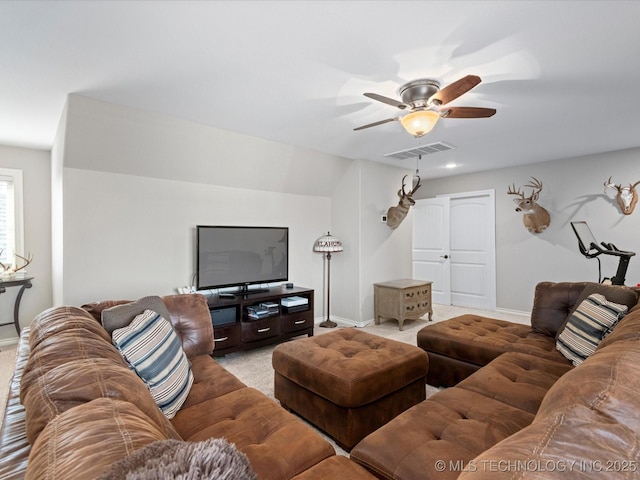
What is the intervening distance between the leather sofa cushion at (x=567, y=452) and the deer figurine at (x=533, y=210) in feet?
15.7

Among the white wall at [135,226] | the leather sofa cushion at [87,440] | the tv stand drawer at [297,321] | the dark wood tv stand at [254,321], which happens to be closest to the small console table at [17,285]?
the white wall at [135,226]

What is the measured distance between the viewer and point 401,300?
4488 mm

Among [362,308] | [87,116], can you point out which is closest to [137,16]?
[87,116]

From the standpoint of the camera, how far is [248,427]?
138 cm

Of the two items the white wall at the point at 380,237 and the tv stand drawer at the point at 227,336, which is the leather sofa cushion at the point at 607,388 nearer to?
the tv stand drawer at the point at 227,336

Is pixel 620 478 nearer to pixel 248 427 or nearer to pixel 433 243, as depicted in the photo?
pixel 248 427

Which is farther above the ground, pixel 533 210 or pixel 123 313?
pixel 533 210

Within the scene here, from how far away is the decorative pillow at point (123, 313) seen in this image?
5.54ft

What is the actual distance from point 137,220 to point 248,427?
109 inches

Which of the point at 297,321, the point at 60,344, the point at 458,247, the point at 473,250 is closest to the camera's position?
the point at 60,344

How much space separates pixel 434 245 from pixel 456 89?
4574 mm

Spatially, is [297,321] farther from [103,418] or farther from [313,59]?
[103,418]

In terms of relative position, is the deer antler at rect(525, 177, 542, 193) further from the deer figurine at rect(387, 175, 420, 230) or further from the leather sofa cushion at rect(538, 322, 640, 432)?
the leather sofa cushion at rect(538, 322, 640, 432)

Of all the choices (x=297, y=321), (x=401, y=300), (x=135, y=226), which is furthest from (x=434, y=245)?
(x=135, y=226)
